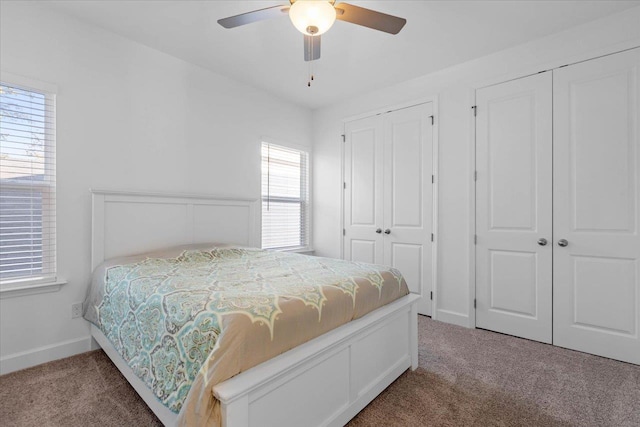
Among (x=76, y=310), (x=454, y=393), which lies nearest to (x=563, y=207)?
(x=454, y=393)

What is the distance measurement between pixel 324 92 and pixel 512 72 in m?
2.00

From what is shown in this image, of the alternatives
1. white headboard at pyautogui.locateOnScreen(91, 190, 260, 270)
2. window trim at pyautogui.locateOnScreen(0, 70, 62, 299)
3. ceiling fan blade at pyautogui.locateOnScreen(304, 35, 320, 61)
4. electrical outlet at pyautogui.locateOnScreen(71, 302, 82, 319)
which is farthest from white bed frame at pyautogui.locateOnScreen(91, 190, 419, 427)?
ceiling fan blade at pyautogui.locateOnScreen(304, 35, 320, 61)

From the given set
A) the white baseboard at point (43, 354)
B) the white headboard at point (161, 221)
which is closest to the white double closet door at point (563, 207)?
the white headboard at point (161, 221)

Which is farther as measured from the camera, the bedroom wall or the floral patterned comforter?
the bedroom wall

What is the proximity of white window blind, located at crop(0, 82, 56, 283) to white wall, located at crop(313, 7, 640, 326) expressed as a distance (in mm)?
3152

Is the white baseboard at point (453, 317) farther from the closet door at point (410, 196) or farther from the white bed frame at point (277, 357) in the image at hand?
the white bed frame at point (277, 357)

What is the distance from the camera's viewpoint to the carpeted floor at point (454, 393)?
5.39 feet

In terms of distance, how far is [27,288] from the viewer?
2.15 metres

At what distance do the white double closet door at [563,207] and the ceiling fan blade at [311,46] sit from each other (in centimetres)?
182

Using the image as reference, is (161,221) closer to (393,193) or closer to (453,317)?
(393,193)

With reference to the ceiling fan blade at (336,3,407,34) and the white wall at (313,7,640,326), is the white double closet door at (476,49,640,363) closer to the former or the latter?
the white wall at (313,7,640,326)

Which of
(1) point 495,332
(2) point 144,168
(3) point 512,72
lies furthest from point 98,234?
(3) point 512,72

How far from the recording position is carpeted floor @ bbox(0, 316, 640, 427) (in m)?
1.64

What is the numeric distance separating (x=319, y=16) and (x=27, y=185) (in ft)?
A: 7.58
